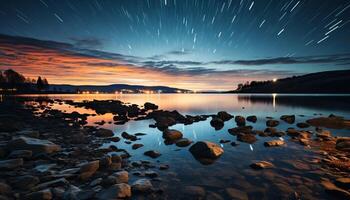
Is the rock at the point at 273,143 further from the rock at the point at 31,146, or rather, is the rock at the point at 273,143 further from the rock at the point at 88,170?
the rock at the point at 31,146

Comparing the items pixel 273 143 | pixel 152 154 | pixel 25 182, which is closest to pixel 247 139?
pixel 273 143

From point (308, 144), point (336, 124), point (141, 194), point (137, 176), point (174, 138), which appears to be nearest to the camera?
point (141, 194)

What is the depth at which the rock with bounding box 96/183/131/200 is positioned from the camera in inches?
296

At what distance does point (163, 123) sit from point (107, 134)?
28.3 ft

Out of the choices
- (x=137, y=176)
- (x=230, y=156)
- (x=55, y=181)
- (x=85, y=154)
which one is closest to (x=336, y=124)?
(x=230, y=156)

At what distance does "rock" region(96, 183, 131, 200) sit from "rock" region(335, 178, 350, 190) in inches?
351

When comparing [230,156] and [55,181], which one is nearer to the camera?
[55,181]

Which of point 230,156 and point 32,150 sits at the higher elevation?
point 32,150

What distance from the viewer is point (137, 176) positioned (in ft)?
32.4

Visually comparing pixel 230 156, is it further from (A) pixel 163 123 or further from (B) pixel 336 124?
(B) pixel 336 124

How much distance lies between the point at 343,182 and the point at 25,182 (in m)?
13.1

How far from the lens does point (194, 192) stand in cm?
867

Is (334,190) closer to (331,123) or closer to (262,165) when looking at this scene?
(262,165)

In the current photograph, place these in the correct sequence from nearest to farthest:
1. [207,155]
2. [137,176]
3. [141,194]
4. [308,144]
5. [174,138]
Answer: [141,194] → [137,176] → [207,155] → [308,144] → [174,138]
